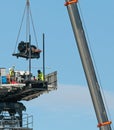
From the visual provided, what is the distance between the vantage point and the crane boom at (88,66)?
49688 mm

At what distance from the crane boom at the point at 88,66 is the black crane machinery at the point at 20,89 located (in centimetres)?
1536

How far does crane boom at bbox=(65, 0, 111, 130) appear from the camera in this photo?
4969 cm

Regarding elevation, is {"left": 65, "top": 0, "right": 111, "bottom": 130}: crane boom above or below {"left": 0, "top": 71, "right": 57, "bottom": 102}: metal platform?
below

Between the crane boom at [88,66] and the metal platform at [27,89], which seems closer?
the crane boom at [88,66]

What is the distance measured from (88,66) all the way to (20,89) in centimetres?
2085

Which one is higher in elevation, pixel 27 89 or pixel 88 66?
pixel 27 89

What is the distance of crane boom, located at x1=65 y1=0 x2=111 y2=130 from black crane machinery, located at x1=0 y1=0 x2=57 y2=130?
15.4 meters

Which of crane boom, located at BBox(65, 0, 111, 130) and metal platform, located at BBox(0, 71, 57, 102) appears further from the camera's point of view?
metal platform, located at BBox(0, 71, 57, 102)

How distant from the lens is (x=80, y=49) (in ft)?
167

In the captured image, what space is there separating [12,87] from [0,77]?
161 centimetres

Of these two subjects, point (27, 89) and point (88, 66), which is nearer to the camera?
point (88, 66)

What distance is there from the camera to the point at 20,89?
70.6 m

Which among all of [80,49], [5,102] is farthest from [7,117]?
[80,49]

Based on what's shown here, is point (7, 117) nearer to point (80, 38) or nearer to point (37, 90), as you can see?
point (37, 90)
